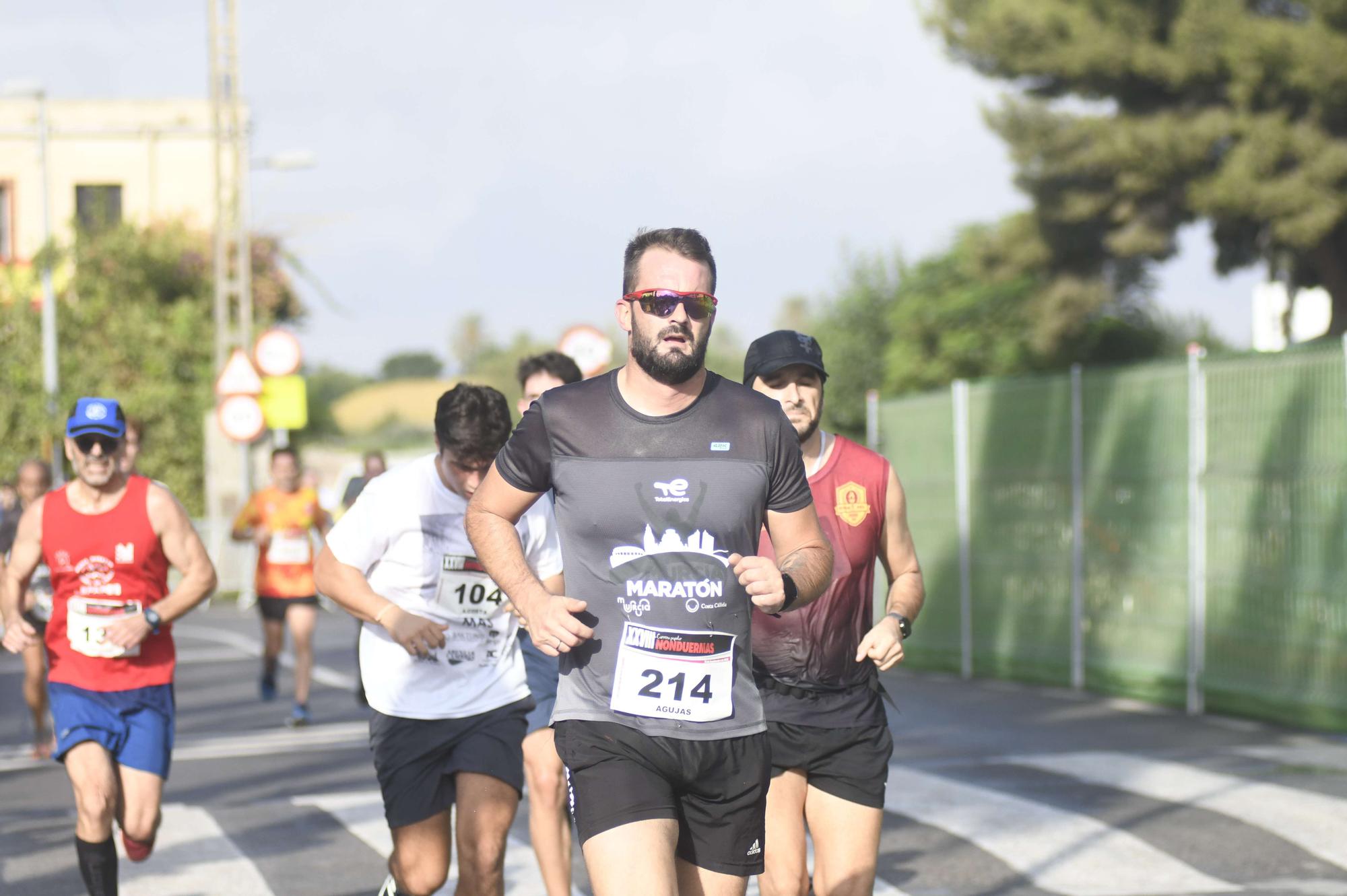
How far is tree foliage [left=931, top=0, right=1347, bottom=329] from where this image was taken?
1016 inches

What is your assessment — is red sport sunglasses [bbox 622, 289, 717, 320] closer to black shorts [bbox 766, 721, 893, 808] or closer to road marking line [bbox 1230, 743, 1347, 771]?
black shorts [bbox 766, 721, 893, 808]

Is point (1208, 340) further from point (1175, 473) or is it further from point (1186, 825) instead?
point (1186, 825)

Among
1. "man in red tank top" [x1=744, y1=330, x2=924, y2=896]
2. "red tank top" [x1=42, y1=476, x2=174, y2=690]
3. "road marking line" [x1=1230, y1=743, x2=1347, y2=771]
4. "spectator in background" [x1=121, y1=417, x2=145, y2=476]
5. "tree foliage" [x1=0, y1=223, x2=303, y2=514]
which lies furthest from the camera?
"tree foliage" [x1=0, y1=223, x2=303, y2=514]

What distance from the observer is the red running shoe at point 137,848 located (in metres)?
6.95

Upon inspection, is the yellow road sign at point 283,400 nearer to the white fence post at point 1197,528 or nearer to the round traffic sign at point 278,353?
the round traffic sign at point 278,353

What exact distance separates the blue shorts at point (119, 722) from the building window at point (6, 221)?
137ft

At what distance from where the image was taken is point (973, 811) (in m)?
9.28

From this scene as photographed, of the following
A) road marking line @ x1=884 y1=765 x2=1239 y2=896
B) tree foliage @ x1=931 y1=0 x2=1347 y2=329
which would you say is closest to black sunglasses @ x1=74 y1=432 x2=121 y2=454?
road marking line @ x1=884 y1=765 x2=1239 y2=896

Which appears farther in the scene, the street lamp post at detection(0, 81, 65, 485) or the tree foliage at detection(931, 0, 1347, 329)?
the street lamp post at detection(0, 81, 65, 485)

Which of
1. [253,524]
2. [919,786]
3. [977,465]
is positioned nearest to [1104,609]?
[977,465]

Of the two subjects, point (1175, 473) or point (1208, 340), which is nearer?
point (1175, 473)

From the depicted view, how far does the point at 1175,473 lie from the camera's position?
13961 millimetres

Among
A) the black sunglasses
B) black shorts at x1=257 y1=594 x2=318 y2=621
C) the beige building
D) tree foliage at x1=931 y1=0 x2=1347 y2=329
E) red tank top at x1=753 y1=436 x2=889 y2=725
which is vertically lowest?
black shorts at x1=257 y1=594 x2=318 y2=621

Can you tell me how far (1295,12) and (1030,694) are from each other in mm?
Answer: 14706
